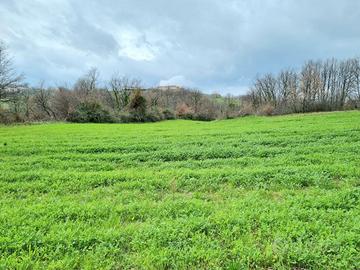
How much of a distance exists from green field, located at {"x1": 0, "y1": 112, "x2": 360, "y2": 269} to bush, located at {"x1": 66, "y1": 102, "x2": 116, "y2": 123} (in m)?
29.3

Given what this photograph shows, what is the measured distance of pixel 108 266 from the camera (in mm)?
3199

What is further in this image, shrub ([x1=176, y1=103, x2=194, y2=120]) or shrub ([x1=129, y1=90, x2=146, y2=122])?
shrub ([x1=176, y1=103, x2=194, y2=120])

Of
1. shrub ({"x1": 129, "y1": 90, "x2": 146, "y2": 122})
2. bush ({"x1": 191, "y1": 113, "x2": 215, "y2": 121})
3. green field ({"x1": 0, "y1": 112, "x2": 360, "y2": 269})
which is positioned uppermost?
shrub ({"x1": 129, "y1": 90, "x2": 146, "y2": 122})

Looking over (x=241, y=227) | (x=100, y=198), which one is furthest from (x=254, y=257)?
(x=100, y=198)

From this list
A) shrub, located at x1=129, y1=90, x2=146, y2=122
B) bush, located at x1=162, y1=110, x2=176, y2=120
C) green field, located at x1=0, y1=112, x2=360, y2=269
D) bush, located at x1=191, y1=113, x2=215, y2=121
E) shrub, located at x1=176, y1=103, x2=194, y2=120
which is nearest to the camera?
green field, located at x1=0, y1=112, x2=360, y2=269

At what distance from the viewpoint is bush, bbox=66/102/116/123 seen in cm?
3659

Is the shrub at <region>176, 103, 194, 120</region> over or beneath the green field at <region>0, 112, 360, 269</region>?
over

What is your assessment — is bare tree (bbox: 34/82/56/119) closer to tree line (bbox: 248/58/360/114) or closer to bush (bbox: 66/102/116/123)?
bush (bbox: 66/102/116/123)

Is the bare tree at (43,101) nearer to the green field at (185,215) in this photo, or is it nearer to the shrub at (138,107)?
the shrub at (138,107)

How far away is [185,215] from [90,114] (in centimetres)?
3520

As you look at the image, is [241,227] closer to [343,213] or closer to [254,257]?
[254,257]

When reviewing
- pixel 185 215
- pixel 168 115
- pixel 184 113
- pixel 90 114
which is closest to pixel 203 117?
pixel 184 113

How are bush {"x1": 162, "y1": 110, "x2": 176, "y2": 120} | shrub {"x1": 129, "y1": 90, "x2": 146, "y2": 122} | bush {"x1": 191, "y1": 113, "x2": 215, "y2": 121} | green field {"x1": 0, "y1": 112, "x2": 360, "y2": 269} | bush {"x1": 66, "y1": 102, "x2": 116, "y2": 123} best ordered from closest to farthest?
green field {"x1": 0, "y1": 112, "x2": 360, "y2": 269} → bush {"x1": 66, "y1": 102, "x2": 116, "y2": 123} → shrub {"x1": 129, "y1": 90, "x2": 146, "y2": 122} → bush {"x1": 162, "y1": 110, "x2": 176, "y2": 120} → bush {"x1": 191, "y1": 113, "x2": 215, "y2": 121}

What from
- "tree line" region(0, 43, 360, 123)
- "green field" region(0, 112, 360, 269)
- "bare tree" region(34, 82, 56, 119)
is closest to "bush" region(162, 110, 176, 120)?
"tree line" region(0, 43, 360, 123)
